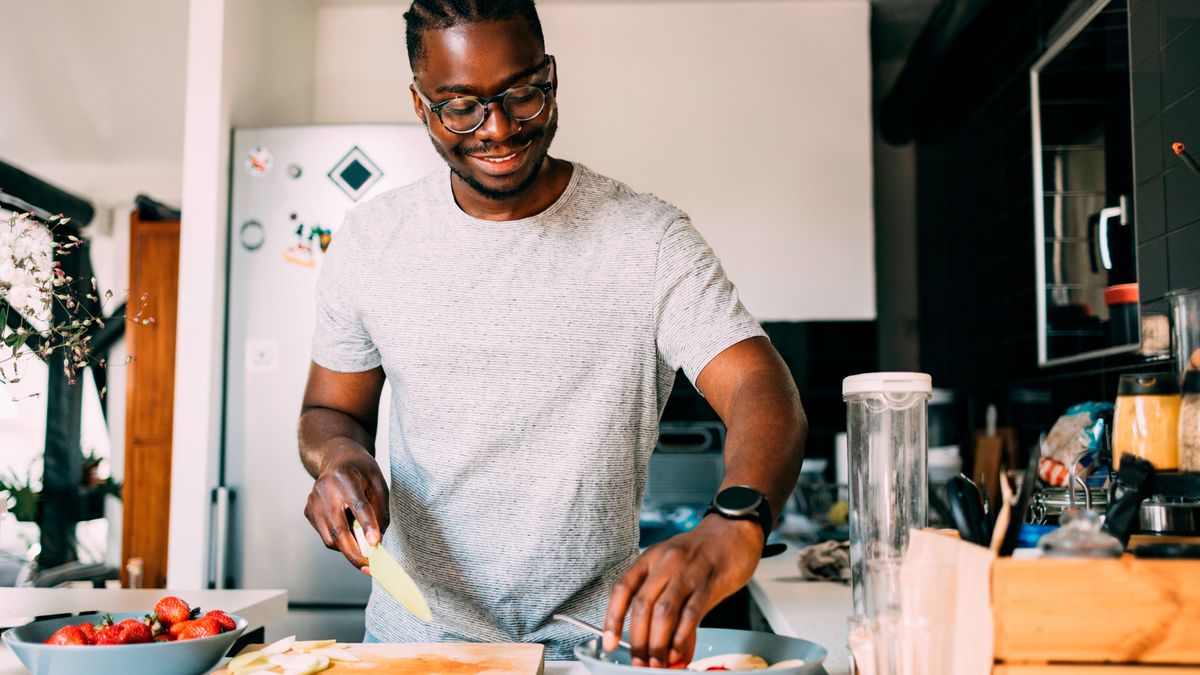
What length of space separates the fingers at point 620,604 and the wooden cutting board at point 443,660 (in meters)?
0.17

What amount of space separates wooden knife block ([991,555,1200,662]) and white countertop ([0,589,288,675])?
1.10 meters

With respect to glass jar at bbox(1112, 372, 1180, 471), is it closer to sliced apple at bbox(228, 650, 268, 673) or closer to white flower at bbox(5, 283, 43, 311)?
sliced apple at bbox(228, 650, 268, 673)

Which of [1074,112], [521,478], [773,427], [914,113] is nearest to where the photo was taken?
[773,427]

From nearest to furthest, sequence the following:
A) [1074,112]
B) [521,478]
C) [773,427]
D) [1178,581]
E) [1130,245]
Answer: [1178,581]
[773,427]
[521,478]
[1130,245]
[1074,112]

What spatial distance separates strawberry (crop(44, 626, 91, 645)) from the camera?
981 mm

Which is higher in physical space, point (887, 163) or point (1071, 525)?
point (887, 163)

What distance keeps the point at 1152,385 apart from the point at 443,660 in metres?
0.89

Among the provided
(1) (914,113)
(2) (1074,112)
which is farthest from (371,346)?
(1) (914,113)

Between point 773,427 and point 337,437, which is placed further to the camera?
point 337,437

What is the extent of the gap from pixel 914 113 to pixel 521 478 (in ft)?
10.4

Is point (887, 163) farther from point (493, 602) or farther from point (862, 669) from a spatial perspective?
point (862, 669)

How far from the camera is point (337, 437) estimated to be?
1.28m

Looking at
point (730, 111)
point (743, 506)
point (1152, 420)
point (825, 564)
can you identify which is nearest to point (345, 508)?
point (743, 506)

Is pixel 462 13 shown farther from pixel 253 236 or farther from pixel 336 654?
pixel 253 236
